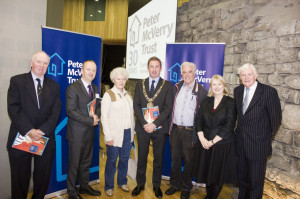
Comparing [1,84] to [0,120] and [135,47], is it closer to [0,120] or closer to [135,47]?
[0,120]

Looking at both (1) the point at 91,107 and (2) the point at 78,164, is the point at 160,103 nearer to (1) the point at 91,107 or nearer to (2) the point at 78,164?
(1) the point at 91,107

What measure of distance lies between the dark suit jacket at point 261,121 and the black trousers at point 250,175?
0.08m

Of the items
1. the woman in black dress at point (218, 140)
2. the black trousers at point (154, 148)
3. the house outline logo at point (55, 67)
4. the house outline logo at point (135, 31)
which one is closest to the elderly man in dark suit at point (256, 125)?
the woman in black dress at point (218, 140)

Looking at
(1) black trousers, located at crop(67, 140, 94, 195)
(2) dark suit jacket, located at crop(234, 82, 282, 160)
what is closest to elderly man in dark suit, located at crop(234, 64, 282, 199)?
(2) dark suit jacket, located at crop(234, 82, 282, 160)

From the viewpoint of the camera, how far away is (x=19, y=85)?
76.9 inches

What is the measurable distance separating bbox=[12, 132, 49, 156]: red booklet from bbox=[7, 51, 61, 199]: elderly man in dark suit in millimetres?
46

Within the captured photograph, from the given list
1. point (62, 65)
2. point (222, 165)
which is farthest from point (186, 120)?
point (62, 65)

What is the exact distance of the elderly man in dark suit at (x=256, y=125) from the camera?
205cm

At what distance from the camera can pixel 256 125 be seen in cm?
206

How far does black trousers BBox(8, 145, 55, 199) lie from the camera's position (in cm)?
199

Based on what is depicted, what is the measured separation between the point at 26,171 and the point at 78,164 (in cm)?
56

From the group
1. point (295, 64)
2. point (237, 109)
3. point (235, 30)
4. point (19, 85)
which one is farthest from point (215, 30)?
point (19, 85)

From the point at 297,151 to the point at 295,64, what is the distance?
94 cm

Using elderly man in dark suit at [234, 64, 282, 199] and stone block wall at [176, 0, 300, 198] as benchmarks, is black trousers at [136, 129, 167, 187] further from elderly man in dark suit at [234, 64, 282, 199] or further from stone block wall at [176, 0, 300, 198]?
stone block wall at [176, 0, 300, 198]
